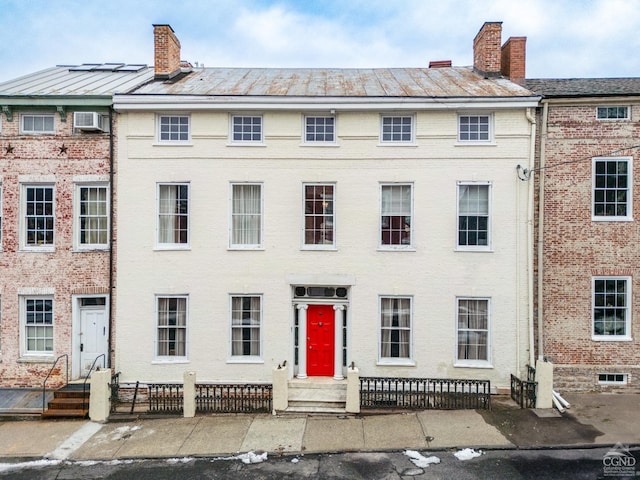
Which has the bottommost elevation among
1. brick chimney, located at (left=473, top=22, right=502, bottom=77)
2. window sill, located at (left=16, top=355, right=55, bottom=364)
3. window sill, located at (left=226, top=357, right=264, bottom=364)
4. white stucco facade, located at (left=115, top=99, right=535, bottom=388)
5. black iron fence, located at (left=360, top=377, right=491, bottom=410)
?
black iron fence, located at (left=360, top=377, right=491, bottom=410)

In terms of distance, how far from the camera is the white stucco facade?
12.6 m

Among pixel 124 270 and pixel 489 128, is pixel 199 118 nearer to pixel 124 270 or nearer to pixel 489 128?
pixel 124 270

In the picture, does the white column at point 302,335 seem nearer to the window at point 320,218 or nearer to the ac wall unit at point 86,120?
the window at point 320,218

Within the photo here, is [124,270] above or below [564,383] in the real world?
above

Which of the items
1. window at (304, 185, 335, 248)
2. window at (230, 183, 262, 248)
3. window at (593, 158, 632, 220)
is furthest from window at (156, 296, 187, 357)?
window at (593, 158, 632, 220)

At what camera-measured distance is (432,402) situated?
39.0 feet

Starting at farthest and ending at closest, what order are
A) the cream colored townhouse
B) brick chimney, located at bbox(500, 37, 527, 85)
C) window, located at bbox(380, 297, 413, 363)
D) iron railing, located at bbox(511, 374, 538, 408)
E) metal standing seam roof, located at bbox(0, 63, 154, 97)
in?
1. brick chimney, located at bbox(500, 37, 527, 85)
2. metal standing seam roof, located at bbox(0, 63, 154, 97)
3. window, located at bbox(380, 297, 413, 363)
4. the cream colored townhouse
5. iron railing, located at bbox(511, 374, 538, 408)

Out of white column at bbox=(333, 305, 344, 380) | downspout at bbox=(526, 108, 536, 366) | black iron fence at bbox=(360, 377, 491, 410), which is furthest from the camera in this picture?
white column at bbox=(333, 305, 344, 380)

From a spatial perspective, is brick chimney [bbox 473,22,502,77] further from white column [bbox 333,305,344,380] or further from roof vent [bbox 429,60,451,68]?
white column [bbox 333,305,344,380]

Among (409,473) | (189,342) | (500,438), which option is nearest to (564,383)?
(500,438)

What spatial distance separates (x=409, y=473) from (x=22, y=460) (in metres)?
8.65

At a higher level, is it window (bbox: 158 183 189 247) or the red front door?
window (bbox: 158 183 189 247)

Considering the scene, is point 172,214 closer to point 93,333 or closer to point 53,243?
point 53,243

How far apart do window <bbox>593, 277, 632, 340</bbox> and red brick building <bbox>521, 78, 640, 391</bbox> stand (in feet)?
0.10
